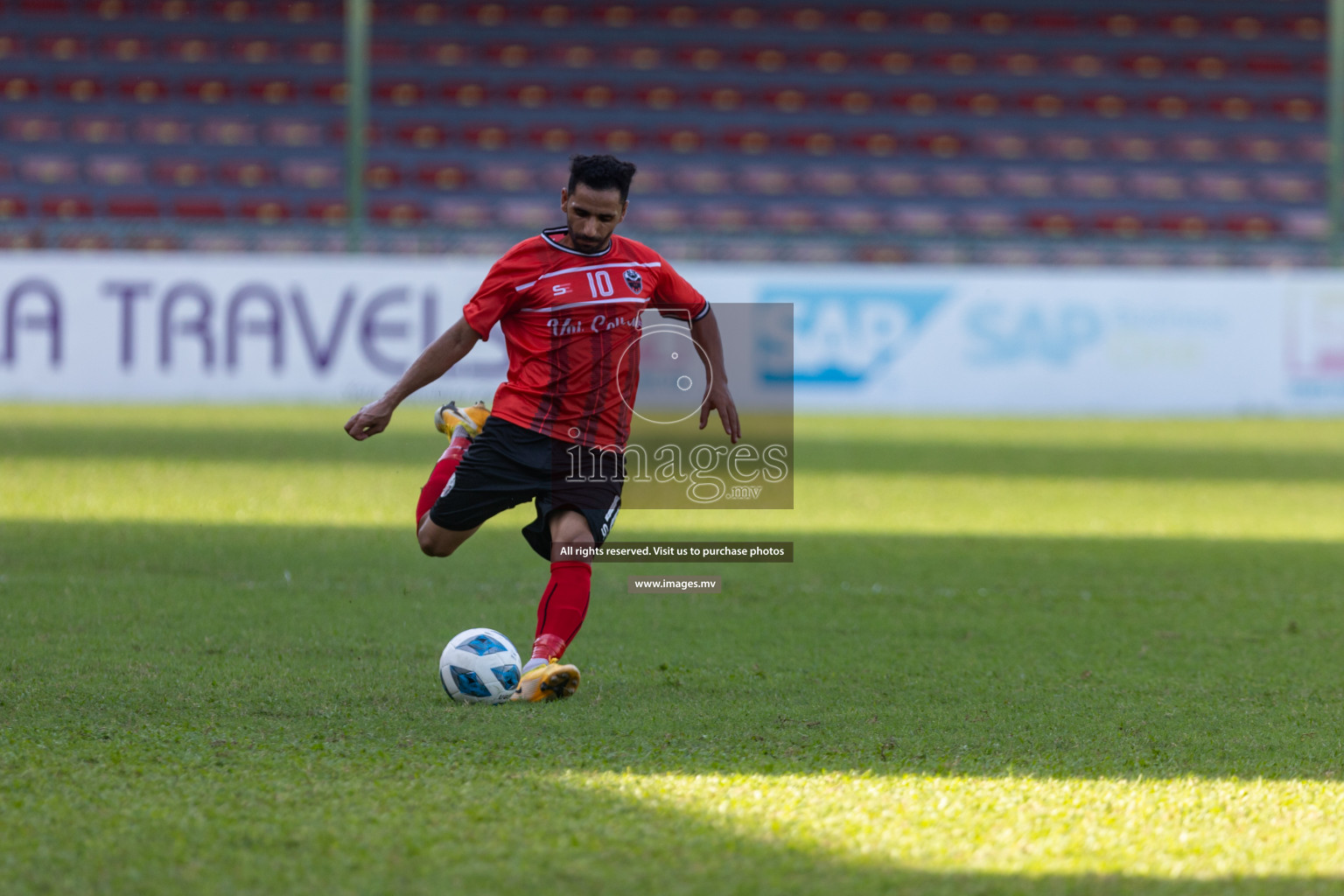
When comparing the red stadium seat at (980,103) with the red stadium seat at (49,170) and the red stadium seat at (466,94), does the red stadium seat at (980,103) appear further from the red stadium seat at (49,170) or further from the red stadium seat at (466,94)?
the red stadium seat at (49,170)

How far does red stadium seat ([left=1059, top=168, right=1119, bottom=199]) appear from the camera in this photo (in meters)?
22.7

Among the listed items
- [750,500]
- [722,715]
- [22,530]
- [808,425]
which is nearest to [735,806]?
[722,715]

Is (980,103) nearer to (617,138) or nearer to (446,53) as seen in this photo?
(617,138)

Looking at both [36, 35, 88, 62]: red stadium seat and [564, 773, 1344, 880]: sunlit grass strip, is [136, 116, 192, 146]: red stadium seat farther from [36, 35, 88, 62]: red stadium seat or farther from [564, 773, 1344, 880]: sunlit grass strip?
[564, 773, 1344, 880]: sunlit grass strip

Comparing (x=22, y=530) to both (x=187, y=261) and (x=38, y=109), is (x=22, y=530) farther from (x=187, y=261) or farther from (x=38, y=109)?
(x=38, y=109)

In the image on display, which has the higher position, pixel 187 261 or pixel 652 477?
pixel 187 261

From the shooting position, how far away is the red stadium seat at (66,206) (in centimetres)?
2091

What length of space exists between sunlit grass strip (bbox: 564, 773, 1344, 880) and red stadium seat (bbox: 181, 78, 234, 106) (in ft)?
70.1

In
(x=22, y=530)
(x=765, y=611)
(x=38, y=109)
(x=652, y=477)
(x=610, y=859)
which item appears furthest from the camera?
(x=38, y=109)

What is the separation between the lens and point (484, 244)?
1694cm

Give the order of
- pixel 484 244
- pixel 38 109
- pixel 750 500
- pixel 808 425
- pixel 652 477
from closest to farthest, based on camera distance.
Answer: pixel 750 500, pixel 652 477, pixel 808 425, pixel 484 244, pixel 38 109

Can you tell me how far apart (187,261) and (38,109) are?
29.1 ft

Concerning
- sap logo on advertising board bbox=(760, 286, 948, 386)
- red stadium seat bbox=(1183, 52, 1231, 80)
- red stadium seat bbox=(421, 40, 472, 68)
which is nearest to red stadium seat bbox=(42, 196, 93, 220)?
red stadium seat bbox=(421, 40, 472, 68)

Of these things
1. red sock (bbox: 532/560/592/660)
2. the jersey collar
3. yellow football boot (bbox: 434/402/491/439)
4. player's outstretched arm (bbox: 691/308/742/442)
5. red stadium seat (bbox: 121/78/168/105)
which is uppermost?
red stadium seat (bbox: 121/78/168/105)
